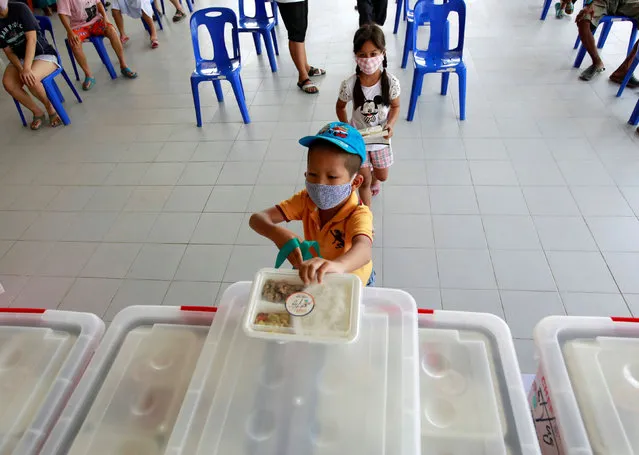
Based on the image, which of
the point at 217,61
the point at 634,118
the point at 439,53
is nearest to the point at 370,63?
the point at 439,53

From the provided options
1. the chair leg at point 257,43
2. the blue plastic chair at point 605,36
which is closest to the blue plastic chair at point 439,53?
the blue plastic chair at point 605,36

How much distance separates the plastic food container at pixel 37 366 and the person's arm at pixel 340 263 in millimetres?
626

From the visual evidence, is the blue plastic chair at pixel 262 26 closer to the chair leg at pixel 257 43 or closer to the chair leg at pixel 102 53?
the chair leg at pixel 257 43

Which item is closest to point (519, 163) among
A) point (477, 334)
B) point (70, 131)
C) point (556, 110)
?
point (556, 110)

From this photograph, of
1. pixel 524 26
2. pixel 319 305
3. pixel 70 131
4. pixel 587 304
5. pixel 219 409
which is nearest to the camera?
pixel 219 409

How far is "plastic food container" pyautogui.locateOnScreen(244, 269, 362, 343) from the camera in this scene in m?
0.94

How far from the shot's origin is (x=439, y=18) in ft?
11.8

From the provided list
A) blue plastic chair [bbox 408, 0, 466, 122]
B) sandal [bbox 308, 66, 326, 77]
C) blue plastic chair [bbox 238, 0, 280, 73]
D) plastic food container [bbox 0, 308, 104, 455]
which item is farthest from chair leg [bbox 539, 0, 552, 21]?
plastic food container [bbox 0, 308, 104, 455]

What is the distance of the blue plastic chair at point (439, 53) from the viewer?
346cm

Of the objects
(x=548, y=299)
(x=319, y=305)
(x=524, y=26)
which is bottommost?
(x=548, y=299)

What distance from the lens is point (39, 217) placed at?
3029 millimetres

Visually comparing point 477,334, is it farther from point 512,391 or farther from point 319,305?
point 319,305

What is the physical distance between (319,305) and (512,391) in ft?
1.58

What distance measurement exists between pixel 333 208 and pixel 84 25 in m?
4.64
